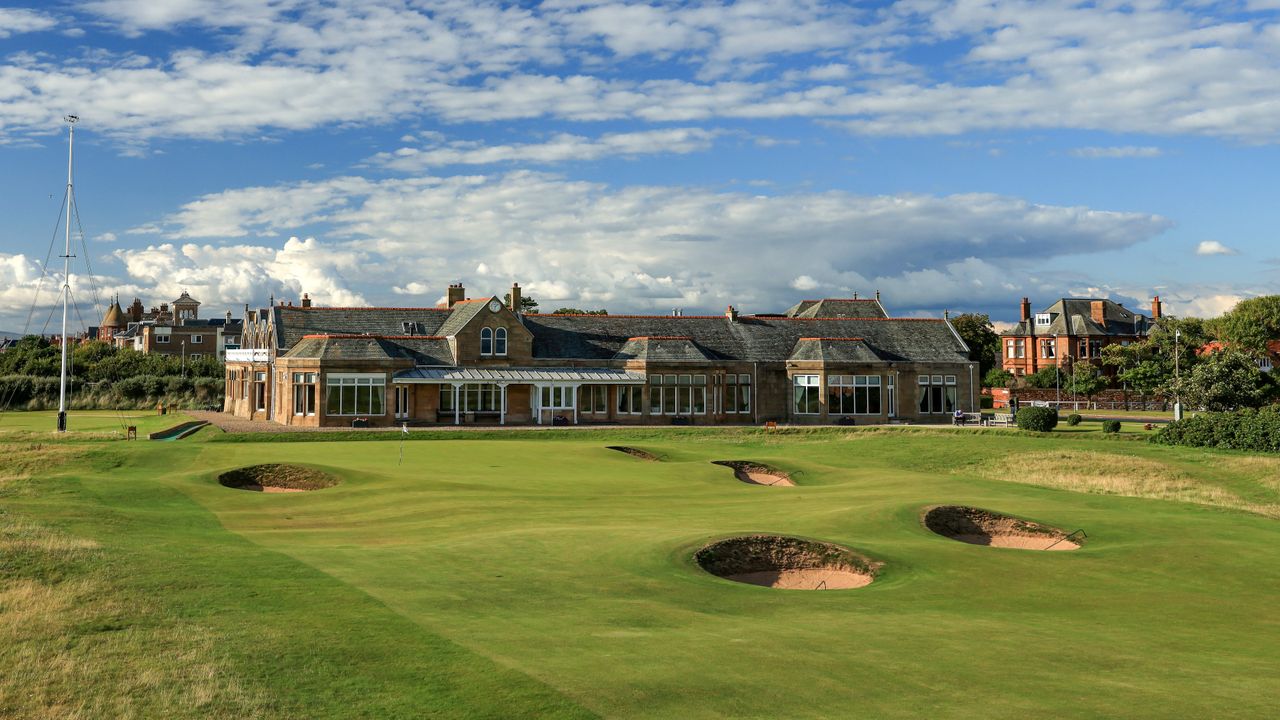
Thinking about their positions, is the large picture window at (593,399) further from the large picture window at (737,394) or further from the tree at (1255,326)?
the tree at (1255,326)

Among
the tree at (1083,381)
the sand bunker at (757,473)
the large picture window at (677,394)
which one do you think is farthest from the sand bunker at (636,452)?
the tree at (1083,381)

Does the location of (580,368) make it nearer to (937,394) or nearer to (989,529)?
(937,394)

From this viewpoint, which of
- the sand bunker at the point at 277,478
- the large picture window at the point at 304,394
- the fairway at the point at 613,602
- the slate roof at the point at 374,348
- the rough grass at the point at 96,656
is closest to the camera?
the rough grass at the point at 96,656

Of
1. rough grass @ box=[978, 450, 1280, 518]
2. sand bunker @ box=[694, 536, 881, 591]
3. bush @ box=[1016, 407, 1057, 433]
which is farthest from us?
bush @ box=[1016, 407, 1057, 433]

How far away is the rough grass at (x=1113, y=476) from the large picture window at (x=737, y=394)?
1975cm

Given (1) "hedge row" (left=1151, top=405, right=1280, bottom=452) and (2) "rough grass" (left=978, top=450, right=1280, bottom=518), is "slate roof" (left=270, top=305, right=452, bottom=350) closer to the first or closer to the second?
(2) "rough grass" (left=978, top=450, right=1280, bottom=518)

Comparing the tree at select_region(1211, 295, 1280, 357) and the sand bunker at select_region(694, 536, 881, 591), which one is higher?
the tree at select_region(1211, 295, 1280, 357)

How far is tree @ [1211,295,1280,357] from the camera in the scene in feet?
290

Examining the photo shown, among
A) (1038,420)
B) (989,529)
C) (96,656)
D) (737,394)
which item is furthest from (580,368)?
(96,656)

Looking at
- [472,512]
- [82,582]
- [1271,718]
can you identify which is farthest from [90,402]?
[1271,718]

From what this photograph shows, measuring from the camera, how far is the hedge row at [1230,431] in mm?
46188

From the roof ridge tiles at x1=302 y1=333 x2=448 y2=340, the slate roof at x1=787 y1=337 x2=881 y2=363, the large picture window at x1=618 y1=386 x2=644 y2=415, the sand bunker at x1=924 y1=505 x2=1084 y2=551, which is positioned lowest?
the sand bunker at x1=924 y1=505 x2=1084 y2=551

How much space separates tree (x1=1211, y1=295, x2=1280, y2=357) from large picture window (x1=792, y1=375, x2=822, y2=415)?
49.2 m

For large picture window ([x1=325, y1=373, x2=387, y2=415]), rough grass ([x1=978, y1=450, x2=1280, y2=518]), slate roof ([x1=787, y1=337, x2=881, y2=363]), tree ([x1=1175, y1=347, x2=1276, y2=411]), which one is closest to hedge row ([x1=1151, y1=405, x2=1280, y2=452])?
rough grass ([x1=978, y1=450, x2=1280, y2=518])
